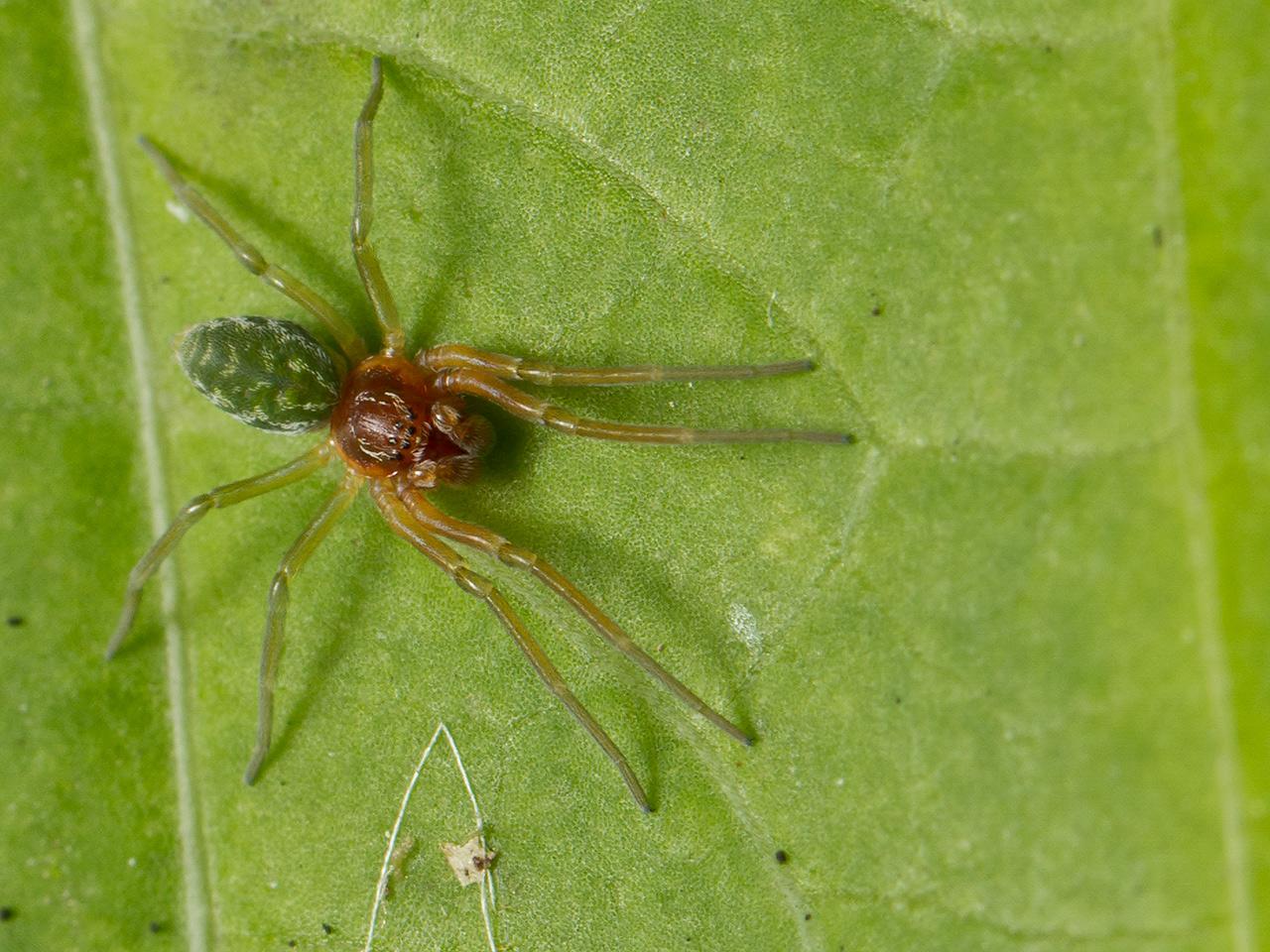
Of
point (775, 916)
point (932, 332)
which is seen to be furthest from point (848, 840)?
point (932, 332)

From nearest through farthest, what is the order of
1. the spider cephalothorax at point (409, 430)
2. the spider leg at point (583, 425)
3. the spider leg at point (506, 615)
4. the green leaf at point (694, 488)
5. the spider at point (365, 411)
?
the green leaf at point (694, 488) → the spider leg at point (583, 425) → the spider leg at point (506, 615) → the spider at point (365, 411) → the spider cephalothorax at point (409, 430)

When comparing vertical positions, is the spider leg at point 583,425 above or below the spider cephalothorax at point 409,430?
above

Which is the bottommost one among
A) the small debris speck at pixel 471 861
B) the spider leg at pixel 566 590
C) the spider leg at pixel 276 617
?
the small debris speck at pixel 471 861

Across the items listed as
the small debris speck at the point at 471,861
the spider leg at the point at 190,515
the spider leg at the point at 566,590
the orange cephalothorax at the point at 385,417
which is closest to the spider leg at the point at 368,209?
the orange cephalothorax at the point at 385,417

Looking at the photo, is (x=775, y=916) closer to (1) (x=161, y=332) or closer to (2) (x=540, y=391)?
(2) (x=540, y=391)

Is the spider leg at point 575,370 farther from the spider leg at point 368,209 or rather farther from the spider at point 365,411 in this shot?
the spider leg at point 368,209

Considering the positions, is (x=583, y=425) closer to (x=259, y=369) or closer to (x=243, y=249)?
(x=259, y=369)

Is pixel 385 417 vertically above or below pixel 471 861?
above

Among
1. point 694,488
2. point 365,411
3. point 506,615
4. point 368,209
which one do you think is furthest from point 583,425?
point 368,209
